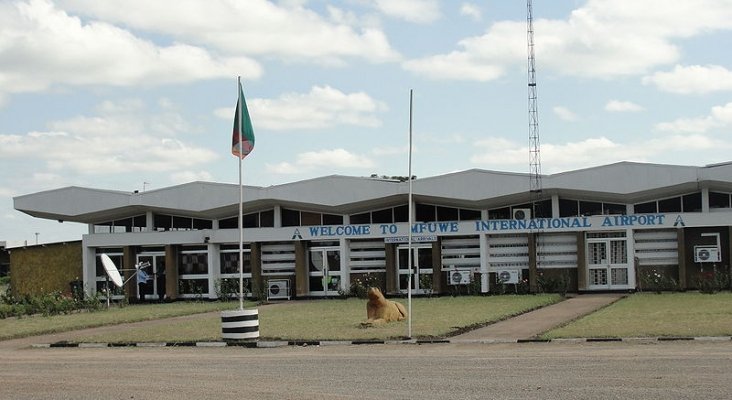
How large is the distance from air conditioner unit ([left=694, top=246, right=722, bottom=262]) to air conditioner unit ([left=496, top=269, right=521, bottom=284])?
276 inches

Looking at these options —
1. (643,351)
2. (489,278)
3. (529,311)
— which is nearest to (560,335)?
(643,351)

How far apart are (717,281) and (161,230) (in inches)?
983

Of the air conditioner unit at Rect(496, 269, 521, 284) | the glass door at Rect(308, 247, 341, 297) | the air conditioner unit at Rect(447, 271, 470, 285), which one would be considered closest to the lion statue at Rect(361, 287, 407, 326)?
the air conditioner unit at Rect(496, 269, 521, 284)

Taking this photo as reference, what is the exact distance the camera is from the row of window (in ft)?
131

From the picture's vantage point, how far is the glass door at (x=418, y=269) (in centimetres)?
4294

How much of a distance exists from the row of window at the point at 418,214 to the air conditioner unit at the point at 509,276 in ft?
8.10

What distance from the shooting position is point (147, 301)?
46094 mm

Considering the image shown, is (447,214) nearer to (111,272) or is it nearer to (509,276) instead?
(509,276)

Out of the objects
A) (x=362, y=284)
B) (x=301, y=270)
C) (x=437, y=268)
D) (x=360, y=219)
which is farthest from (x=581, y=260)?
(x=301, y=270)

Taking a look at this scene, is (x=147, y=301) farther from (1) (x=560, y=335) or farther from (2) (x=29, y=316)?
(1) (x=560, y=335)

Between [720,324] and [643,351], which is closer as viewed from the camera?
[643,351]

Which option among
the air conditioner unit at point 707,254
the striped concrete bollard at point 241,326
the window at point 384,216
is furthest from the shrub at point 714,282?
the striped concrete bollard at point 241,326

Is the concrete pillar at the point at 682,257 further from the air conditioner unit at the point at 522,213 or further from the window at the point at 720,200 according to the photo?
the air conditioner unit at the point at 522,213

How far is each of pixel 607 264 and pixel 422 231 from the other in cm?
763
